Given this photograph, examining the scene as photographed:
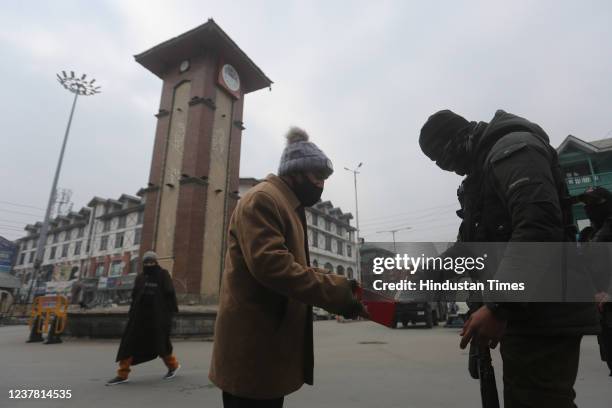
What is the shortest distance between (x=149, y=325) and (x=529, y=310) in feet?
15.5

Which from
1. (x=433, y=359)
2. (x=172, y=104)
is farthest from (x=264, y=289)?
(x=172, y=104)

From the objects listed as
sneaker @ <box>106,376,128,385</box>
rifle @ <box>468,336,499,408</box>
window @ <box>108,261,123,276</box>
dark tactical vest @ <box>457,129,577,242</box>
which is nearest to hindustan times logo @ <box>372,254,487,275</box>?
dark tactical vest @ <box>457,129,577,242</box>

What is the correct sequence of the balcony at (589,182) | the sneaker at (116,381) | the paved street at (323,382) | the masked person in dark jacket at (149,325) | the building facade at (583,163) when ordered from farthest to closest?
the building facade at (583,163) → the balcony at (589,182) → the masked person in dark jacket at (149,325) → the sneaker at (116,381) → the paved street at (323,382)

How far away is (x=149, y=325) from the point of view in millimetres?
4906

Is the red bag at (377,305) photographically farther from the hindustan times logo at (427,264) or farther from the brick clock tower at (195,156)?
the brick clock tower at (195,156)

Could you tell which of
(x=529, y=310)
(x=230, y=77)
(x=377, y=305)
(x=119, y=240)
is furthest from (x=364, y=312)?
(x=119, y=240)

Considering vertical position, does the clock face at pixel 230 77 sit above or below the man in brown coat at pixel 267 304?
above

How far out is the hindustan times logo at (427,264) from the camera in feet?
6.39

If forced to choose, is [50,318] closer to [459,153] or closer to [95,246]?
[459,153]

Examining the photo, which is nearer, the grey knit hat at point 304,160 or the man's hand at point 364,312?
the man's hand at point 364,312

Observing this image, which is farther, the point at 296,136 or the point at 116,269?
the point at 116,269

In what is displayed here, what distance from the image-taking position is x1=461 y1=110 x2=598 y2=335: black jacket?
1.40m

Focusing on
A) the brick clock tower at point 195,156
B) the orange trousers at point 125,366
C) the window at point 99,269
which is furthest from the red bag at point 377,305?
the window at point 99,269

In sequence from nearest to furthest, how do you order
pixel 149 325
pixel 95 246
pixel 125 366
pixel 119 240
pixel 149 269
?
pixel 125 366 → pixel 149 325 → pixel 149 269 → pixel 119 240 → pixel 95 246
